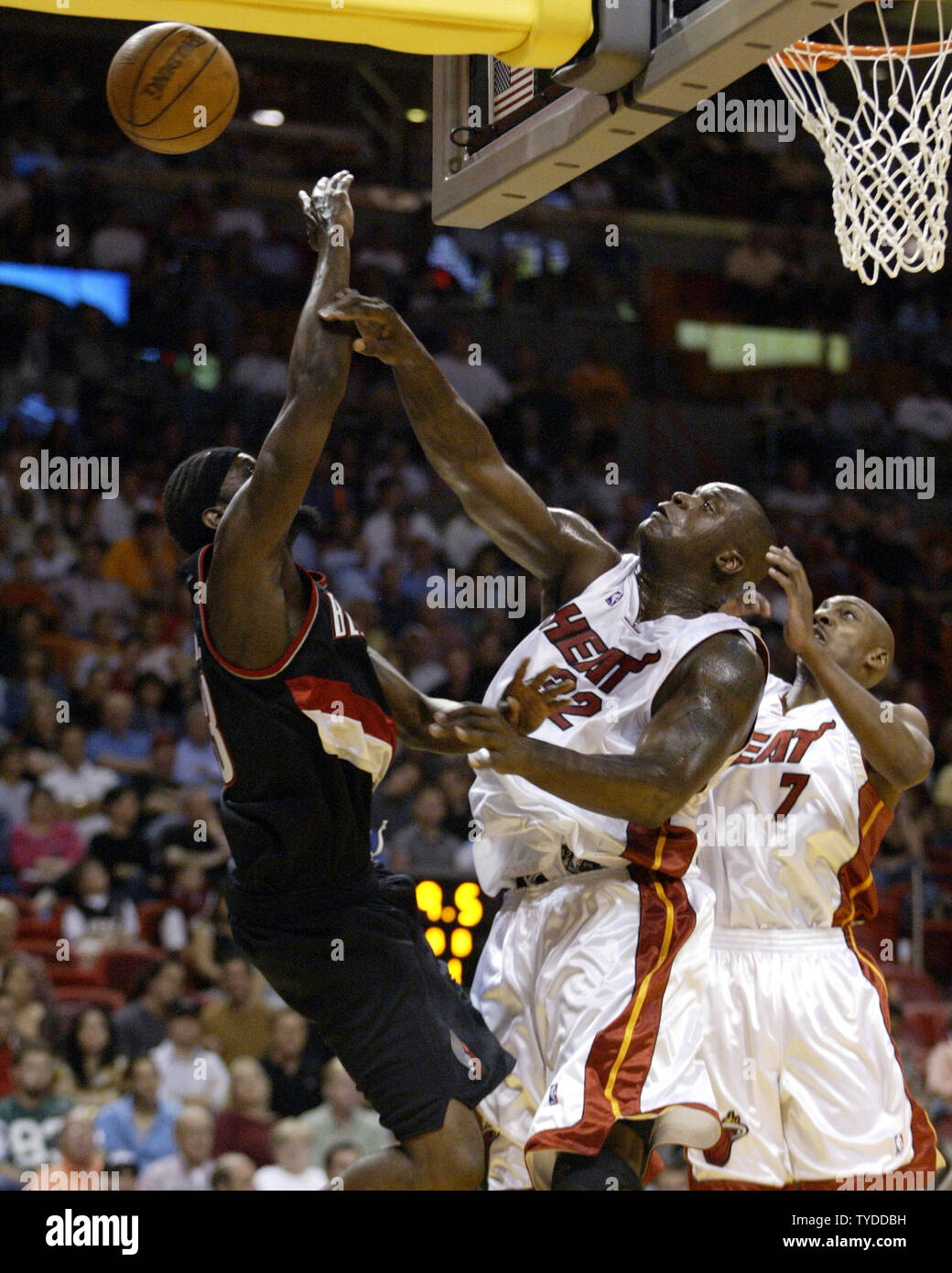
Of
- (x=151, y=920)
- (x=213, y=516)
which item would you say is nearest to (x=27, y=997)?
(x=151, y=920)

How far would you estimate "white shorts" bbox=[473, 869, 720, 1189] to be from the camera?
134 inches

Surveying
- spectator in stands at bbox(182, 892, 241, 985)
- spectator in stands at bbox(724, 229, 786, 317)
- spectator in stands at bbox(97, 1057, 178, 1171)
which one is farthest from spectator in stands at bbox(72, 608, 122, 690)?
spectator in stands at bbox(724, 229, 786, 317)

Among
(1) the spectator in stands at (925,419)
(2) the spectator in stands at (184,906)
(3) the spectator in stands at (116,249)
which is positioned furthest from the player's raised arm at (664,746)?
(1) the spectator in stands at (925,419)

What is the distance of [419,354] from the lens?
385 centimetres

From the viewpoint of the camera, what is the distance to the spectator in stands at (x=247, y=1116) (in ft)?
20.4

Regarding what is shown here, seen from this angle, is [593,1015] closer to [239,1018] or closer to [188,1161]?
[188,1161]

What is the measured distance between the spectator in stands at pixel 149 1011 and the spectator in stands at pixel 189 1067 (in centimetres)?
5

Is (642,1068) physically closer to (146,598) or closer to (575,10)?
(575,10)

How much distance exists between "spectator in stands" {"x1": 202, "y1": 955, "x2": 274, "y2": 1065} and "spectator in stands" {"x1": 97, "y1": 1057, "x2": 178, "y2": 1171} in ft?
1.15

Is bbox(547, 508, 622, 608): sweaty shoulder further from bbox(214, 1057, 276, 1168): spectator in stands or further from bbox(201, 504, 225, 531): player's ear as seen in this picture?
bbox(214, 1057, 276, 1168): spectator in stands

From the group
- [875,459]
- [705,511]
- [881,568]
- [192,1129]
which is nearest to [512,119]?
[705,511]

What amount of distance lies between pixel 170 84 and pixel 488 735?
1821 mm

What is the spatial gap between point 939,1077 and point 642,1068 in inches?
158

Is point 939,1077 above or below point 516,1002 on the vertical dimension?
below
